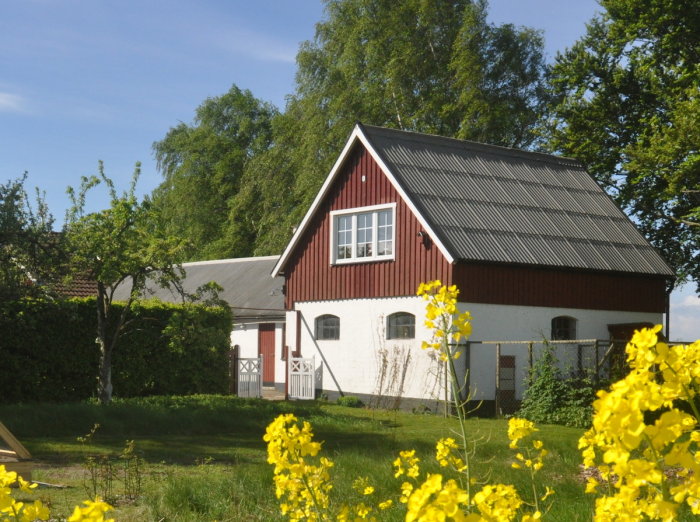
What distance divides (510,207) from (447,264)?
3897 mm

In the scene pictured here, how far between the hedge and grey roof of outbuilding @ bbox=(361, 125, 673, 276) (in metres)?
6.42

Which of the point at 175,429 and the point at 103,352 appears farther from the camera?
the point at 103,352

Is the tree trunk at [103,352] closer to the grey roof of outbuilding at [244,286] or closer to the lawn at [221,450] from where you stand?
the lawn at [221,450]

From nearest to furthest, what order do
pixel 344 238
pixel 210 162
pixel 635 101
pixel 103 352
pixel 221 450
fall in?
pixel 221 450
pixel 103 352
pixel 344 238
pixel 635 101
pixel 210 162

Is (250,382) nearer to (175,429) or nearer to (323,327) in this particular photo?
(323,327)

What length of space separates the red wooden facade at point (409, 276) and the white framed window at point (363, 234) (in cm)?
18

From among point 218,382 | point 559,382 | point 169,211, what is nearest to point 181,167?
point 169,211

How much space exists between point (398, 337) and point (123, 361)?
23.6ft

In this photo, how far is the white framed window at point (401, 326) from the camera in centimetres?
2511

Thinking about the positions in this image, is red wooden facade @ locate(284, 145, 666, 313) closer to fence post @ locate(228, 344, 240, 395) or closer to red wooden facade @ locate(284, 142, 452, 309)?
red wooden facade @ locate(284, 142, 452, 309)

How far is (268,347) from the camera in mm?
34656

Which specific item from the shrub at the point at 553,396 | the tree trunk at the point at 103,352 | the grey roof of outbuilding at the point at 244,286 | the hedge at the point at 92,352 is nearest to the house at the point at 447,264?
the shrub at the point at 553,396

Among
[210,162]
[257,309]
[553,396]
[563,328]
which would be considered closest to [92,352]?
[553,396]

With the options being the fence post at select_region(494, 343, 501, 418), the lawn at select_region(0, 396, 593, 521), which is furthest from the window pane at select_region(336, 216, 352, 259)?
the fence post at select_region(494, 343, 501, 418)
